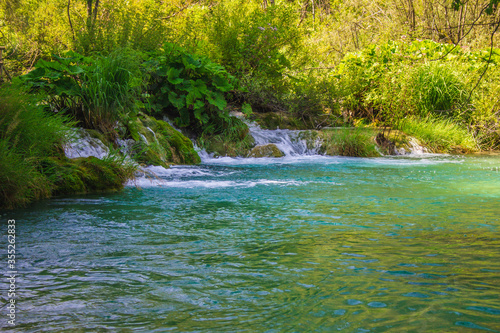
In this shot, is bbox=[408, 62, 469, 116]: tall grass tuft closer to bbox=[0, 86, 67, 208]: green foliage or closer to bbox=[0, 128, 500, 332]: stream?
bbox=[0, 128, 500, 332]: stream

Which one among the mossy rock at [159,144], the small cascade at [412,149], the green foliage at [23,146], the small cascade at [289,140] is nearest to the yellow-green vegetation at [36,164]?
the green foliage at [23,146]

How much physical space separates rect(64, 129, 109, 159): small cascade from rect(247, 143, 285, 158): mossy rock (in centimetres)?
439

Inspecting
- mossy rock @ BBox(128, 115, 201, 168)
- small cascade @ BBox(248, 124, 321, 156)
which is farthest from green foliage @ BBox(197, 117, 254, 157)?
mossy rock @ BBox(128, 115, 201, 168)

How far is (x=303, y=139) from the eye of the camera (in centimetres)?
1202

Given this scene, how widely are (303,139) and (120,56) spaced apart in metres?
5.91

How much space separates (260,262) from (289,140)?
361 inches

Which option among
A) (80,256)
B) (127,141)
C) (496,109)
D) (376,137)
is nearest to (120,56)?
(127,141)

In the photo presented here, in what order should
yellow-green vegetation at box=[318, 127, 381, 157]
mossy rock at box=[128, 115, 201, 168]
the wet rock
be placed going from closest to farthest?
1. mossy rock at box=[128, 115, 201, 168]
2. yellow-green vegetation at box=[318, 127, 381, 157]
3. the wet rock

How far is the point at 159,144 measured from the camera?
28.5 feet

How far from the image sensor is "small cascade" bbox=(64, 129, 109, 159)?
640 cm

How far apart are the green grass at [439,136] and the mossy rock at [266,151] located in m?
4.32

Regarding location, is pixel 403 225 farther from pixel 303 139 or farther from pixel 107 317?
pixel 303 139

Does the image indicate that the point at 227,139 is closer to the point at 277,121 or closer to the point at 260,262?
the point at 277,121

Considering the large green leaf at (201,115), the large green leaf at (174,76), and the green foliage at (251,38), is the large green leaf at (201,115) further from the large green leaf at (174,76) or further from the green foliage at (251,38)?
the green foliage at (251,38)
